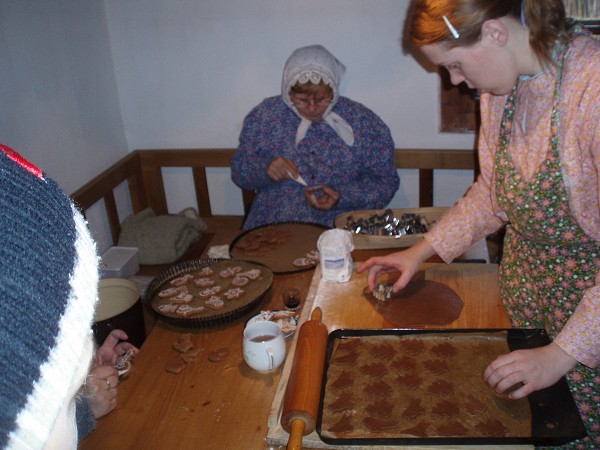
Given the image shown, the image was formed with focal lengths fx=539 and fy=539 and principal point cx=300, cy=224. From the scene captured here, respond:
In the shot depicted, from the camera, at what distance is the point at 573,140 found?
125 cm

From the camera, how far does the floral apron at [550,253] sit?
1.34 meters

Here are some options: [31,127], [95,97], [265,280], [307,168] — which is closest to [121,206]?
[95,97]

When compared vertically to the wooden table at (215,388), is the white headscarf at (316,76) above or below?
above

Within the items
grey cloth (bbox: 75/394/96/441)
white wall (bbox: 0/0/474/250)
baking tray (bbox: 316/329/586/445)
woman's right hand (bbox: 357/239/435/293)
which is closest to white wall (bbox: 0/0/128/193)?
white wall (bbox: 0/0/474/250)

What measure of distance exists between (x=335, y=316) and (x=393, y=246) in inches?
24.7

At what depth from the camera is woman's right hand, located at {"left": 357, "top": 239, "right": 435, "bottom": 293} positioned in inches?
63.3

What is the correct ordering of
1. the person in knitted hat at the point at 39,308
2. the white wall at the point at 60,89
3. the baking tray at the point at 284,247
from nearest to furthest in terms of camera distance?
the person in knitted hat at the point at 39,308, the baking tray at the point at 284,247, the white wall at the point at 60,89

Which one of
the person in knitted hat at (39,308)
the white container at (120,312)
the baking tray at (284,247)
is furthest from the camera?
the baking tray at (284,247)

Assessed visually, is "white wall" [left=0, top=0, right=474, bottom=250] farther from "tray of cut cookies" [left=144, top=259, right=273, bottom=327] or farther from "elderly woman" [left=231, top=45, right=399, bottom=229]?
"tray of cut cookies" [left=144, top=259, right=273, bottom=327]

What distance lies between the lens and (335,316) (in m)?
1.51

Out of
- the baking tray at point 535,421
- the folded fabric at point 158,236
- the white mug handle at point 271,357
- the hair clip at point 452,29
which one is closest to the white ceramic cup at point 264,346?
the white mug handle at point 271,357

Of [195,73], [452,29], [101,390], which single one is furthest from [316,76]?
[101,390]

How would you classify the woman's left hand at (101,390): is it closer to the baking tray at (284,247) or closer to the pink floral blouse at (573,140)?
the baking tray at (284,247)

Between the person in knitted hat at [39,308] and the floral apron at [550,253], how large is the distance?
117cm
